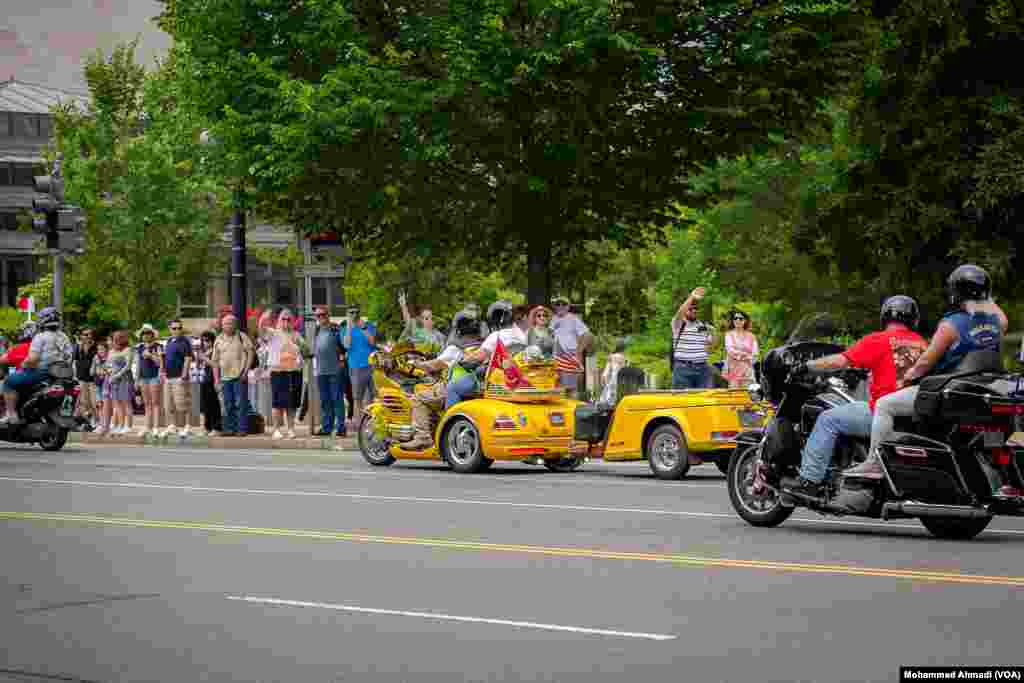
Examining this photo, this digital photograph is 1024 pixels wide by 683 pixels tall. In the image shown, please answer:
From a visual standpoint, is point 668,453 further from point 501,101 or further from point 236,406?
point 236,406

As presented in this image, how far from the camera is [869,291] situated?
135 ft

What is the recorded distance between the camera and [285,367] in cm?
2714

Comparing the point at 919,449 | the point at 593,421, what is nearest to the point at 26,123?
the point at 593,421

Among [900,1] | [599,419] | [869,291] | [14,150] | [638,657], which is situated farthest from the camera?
[14,150]

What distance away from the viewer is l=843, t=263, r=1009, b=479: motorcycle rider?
1277cm

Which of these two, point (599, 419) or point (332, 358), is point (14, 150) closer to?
point (332, 358)

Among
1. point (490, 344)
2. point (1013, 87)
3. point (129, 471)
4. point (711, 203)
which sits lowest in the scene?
point (129, 471)

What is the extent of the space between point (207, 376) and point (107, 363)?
2.37 metres

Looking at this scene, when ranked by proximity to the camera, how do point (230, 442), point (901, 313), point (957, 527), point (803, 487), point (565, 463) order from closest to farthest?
point (957, 527) → point (901, 313) → point (803, 487) → point (565, 463) → point (230, 442)

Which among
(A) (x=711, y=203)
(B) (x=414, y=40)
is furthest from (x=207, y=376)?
(A) (x=711, y=203)

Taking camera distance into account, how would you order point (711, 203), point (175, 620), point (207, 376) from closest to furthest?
point (175, 620), point (207, 376), point (711, 203)

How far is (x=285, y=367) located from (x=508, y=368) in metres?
6.98

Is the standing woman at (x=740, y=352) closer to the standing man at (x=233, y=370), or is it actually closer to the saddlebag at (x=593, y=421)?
the saddlebag at (x=593, y=421)

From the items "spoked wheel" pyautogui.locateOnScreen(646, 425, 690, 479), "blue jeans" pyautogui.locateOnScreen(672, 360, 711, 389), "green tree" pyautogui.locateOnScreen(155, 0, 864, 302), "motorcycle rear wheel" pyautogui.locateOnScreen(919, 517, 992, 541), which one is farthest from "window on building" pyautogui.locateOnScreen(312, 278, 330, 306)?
"motorcycle rear wheel" pyautogui.locateOnScreen(919, 517, 992, 541)
